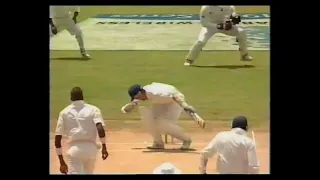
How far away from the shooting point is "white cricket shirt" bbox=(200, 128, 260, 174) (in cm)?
1060

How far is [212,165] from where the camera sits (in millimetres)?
12469

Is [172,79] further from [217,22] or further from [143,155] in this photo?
[143,155]

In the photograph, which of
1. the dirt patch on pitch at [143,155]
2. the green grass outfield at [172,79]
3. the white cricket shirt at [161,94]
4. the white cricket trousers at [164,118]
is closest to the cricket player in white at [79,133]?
the dirt patch on pitch at [143,155]

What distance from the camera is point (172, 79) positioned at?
57.7ft

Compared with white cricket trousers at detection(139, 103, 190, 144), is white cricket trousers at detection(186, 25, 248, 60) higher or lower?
higher

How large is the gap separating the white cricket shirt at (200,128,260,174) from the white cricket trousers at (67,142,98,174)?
1.45m

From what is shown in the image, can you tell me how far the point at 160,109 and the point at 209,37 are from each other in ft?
18.4

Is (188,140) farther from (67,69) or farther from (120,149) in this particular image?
(67,69)

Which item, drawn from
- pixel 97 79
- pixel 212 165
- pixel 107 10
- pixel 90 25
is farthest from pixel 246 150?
pixel 107 10

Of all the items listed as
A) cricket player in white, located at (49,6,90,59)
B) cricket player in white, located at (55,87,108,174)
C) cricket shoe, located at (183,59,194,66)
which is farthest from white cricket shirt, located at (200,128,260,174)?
cricket player in white, located at (49,6,90,59)

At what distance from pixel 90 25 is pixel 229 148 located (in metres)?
12.9

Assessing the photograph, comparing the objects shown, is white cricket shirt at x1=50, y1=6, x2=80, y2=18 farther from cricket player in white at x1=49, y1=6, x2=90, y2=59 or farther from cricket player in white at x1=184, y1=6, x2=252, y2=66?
cricket player in white at x1=184, y1=6, x2=252, y2=66

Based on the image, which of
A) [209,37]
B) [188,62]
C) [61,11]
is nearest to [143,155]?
[209,37]

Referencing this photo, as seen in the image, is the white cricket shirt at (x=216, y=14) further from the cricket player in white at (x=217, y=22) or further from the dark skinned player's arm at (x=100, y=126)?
the dark skinned player's arm at (x=100, y=126)
